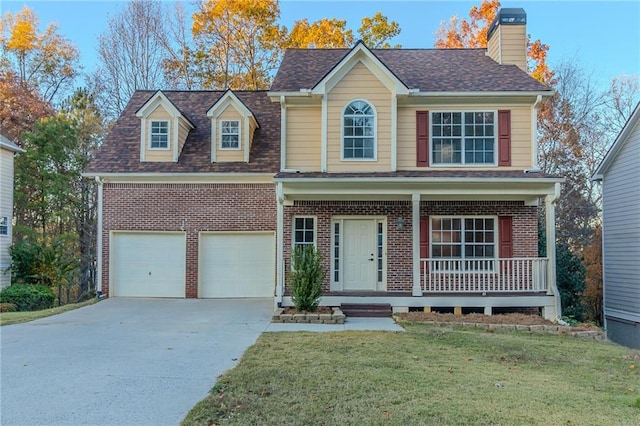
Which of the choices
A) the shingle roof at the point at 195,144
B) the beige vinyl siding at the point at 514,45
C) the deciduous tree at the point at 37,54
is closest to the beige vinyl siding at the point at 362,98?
the shingle roof at the point at 195,144

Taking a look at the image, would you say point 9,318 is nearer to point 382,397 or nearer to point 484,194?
point 382,397

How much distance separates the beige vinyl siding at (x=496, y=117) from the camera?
40.2ft

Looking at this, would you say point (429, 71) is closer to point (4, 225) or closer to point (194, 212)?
point (194, 212)

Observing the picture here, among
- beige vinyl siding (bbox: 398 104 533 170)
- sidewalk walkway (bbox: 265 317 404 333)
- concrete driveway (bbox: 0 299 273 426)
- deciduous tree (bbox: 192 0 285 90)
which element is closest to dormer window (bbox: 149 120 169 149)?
concrete driveway (bbox: 0 299 273 426)

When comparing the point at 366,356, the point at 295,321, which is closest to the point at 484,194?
the point at 295,321

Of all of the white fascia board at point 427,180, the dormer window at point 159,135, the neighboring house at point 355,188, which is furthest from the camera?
the dormer window at point 159,135

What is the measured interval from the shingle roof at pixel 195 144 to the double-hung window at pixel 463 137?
4.61 metres

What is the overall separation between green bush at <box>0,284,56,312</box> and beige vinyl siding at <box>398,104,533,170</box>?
1169 cm

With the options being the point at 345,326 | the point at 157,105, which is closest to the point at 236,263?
the point at 345,326

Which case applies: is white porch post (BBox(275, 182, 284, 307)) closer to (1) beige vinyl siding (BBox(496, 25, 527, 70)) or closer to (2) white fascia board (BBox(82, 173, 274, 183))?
(2) white fascia board (BBox(82, 173, 274, 183))

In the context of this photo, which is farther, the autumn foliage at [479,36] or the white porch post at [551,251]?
the autumn foliage at [479,36]

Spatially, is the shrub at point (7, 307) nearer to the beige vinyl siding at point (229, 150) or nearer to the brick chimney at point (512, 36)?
the beige vinyl siding at point (229, 150)

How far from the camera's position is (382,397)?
477cm

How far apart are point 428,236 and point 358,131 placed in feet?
11.0
